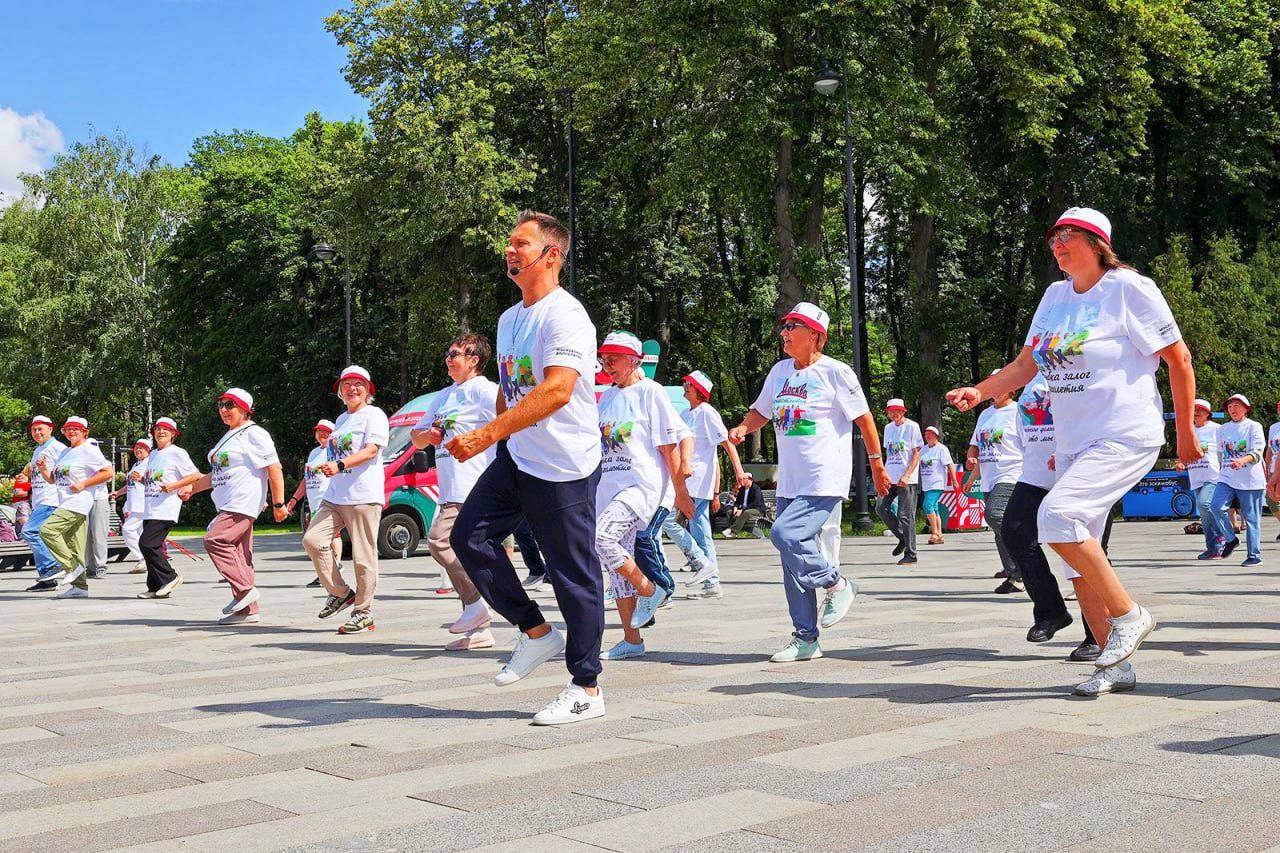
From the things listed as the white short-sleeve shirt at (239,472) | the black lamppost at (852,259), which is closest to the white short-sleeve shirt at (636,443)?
the white short-sleeve shirt at (239,472)

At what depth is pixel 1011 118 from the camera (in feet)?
98.3

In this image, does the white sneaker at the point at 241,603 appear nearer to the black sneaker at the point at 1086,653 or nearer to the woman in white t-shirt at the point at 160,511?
the woman in white t-shirt at the point at 160,511

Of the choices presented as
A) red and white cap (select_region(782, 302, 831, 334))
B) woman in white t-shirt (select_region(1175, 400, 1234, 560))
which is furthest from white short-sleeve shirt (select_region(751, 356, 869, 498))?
woman in white t-shirt (select_region(1175, 400, 1234, 560))

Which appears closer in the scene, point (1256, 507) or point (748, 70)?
point (1256, 507)

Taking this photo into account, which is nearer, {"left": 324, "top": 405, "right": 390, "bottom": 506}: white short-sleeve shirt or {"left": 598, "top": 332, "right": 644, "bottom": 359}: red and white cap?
{"left": 598, "top": 332, "right": 644, "bottom": 359}: red and white cap

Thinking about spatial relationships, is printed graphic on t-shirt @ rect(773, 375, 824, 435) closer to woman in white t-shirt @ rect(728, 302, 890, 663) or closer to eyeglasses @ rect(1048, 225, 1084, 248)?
woman in white t-shirt @ rect(728, 302, 890, 663)

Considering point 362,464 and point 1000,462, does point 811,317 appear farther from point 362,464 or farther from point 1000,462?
point 1000,462

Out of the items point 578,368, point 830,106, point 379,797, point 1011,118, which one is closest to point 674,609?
point 578,368

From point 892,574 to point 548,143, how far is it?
24.6 m

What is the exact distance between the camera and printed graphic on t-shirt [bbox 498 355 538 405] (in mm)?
5852

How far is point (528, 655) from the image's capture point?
5887 millimetres

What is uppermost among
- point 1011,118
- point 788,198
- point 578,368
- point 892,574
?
point 1011,118

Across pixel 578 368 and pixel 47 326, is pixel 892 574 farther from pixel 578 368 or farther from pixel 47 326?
pixel 47 326

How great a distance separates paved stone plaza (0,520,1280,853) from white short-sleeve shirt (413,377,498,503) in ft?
3.60
